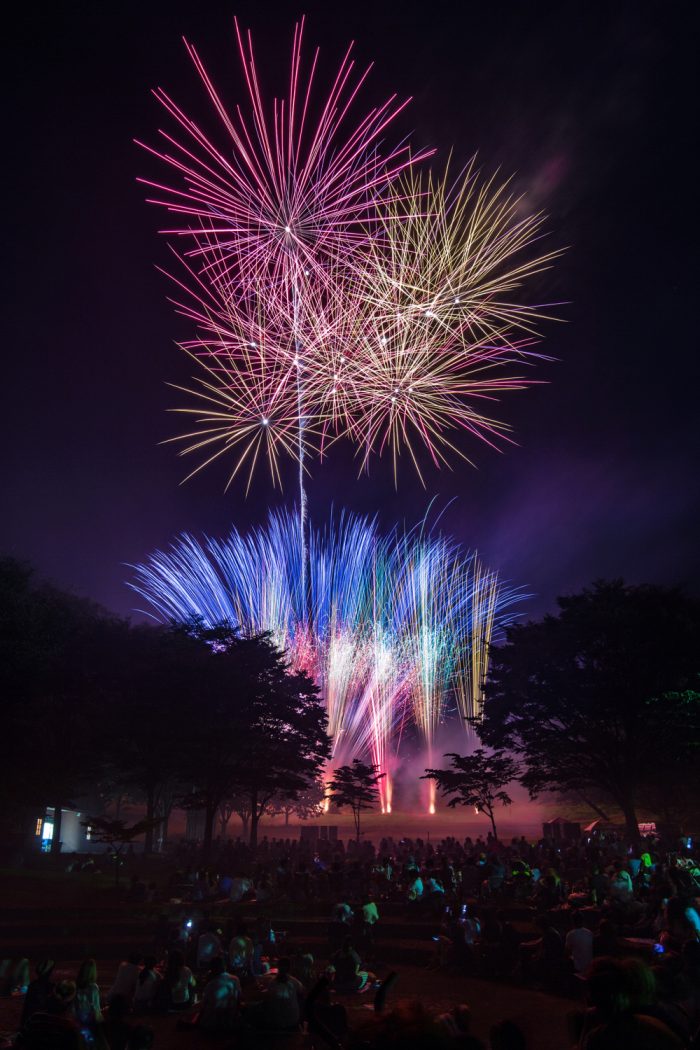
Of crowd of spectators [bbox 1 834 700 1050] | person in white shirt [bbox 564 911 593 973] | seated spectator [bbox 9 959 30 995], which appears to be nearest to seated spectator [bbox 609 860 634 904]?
crowd of spectators [bbox 1 834 700 1050]

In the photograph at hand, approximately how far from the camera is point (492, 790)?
107 feet

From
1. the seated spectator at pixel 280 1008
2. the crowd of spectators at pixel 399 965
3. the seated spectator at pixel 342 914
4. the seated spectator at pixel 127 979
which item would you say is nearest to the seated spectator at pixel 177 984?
the crowd of spectators at pixel 399 965

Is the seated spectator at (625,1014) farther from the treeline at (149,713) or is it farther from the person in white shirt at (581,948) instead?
the treeline at (149,713)

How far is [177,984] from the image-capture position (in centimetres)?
1121

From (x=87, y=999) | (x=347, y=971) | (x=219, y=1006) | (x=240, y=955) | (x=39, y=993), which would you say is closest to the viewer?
(x=87, y=999)

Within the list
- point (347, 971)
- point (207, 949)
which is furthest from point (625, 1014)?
point (207, 949)

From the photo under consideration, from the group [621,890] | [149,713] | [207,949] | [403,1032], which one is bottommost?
[207,949]

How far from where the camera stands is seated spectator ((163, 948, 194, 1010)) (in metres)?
11.1

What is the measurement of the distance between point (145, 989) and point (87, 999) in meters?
2.90

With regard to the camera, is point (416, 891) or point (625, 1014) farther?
point (416, 891)

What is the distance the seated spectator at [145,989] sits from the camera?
1093cm

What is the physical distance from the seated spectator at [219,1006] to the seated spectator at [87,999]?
1414 mm

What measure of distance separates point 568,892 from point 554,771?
14766mm

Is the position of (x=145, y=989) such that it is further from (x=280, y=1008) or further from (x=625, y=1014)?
(x=625, y=1014)
